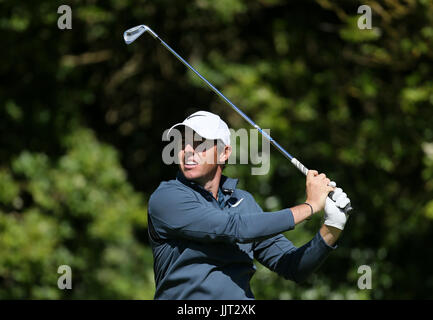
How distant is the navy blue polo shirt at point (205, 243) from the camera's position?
2.61 metres

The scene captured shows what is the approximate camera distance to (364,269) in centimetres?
663

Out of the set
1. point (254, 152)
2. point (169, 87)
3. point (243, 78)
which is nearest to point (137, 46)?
point (169, 87)

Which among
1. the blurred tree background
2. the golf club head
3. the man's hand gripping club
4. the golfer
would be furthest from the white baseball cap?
the blurred tree background

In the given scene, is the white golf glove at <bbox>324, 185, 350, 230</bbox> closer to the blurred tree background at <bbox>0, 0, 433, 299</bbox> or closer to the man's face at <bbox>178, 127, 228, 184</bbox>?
the man's face at <bbox>178, 127, 228, 184</bbox>

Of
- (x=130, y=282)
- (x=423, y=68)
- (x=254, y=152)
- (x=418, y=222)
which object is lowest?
(x=130, y=282)

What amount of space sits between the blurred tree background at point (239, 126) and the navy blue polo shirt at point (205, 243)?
11.6 feet

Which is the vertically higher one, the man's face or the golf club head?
the golf club head

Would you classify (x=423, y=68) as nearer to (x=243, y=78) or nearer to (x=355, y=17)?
(x=355, y=17)

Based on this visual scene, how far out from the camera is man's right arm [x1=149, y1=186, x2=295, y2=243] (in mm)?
2604

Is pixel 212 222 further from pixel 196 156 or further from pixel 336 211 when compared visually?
pixel 336 211

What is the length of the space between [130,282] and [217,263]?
5.28 m

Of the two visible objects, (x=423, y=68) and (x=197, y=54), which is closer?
(x=423, y=68)

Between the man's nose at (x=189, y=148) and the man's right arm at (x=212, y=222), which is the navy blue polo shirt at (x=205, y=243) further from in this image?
the man's nose at (x=189, y=148)

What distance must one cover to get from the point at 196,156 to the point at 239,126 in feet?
15.8
